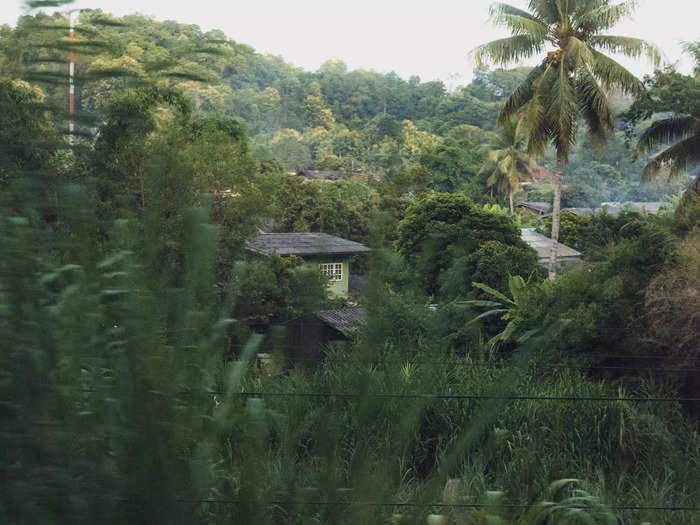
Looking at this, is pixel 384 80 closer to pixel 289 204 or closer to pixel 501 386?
pixel 289 204

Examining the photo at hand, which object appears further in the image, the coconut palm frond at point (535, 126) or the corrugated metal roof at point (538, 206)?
the corrugated metal roof at point (538, 206)

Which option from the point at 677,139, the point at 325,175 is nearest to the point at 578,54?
the point at 677,139

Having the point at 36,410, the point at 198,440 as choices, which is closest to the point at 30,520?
the point at 36,410

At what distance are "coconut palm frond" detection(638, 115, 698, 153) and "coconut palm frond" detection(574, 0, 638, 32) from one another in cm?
355

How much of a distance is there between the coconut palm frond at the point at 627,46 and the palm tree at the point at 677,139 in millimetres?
1776

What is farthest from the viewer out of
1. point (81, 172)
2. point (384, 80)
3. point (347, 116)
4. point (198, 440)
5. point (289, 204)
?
point (384, 80)

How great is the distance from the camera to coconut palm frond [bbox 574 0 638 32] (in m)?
22.1

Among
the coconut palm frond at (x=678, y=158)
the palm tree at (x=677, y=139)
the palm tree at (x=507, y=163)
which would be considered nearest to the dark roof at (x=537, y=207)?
the palm tree at (x=507, y=163)

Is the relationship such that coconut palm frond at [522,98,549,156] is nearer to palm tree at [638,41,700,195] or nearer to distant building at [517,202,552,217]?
palm tree at [638,41,700,195]

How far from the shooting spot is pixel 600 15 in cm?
2219

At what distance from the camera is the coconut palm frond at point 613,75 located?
21.7 meters

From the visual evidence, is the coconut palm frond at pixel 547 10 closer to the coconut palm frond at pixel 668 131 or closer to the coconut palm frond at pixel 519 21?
the coconut palm frond at pixel 519 21

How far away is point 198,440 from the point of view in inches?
49.6

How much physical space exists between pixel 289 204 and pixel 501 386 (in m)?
22.8
